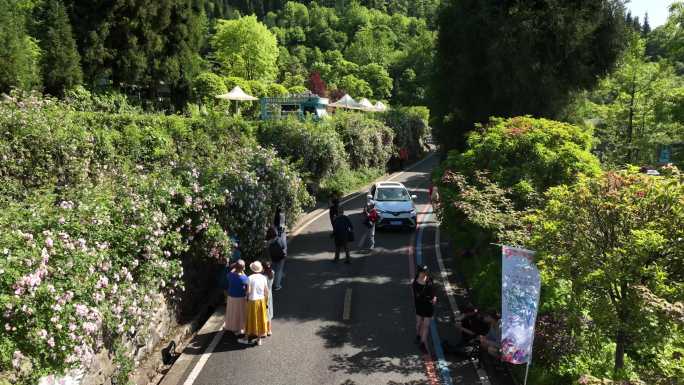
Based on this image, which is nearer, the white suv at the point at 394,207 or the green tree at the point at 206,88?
the white suv at the point at 394,207

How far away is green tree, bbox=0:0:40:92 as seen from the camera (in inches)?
987

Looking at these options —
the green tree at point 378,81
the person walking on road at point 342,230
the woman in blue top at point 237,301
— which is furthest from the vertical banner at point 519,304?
the green tree at point 378,81

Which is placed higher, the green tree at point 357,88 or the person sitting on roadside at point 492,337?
the green tree at point 357,88

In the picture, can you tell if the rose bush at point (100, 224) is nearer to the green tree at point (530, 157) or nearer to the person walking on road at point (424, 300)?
the person walking on road at point (424, 300)

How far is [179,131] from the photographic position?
19734mm

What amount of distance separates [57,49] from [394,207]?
24917 millimetres

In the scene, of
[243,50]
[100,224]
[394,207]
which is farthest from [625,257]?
[243,50]

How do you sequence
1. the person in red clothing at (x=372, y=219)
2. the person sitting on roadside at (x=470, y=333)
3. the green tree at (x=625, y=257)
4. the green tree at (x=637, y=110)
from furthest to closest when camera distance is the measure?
the green tree at (x=637, y=110) < the person in red clothing at (x=372, y=219) < the person sitting on roadside at (x=470, y=333) < the green tree at (x=625, y=257)

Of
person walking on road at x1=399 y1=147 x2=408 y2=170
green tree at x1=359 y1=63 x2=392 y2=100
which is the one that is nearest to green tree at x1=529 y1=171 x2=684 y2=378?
person walking on road at x1=399 y1=147 x2=408 y2=170

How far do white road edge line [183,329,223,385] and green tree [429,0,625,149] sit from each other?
1492 centimetres

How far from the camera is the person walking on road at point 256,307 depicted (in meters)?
9.62

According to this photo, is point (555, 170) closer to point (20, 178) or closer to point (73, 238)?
point (73, 238)

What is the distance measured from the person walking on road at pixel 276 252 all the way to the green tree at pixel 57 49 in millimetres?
24985

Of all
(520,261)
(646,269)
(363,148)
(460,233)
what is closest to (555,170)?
(460,233)
